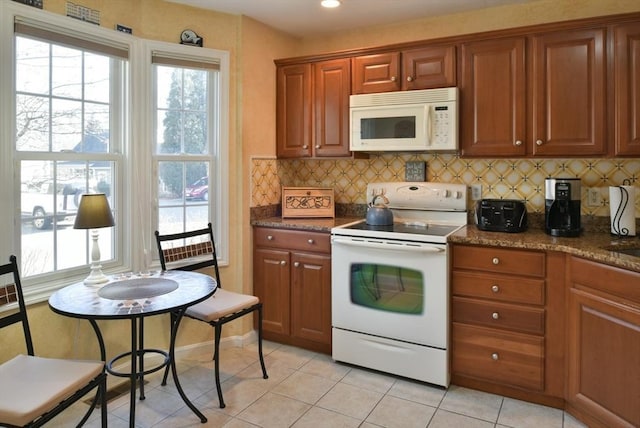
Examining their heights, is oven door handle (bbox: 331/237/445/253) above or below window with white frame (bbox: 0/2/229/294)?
below

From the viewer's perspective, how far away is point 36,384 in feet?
5.58

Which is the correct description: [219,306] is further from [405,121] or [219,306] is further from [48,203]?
[405,121]

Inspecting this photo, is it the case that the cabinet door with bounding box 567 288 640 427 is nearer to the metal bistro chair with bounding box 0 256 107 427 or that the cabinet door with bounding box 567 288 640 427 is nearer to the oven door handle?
the oven door handle

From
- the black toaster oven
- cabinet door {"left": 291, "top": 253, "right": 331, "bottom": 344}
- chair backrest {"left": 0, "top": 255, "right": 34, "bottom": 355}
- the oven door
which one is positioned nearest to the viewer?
chair backrest {"left": 0, "top": 255, "right": 34, "bottom": 355}

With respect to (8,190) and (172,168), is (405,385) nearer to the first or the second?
(172,168)

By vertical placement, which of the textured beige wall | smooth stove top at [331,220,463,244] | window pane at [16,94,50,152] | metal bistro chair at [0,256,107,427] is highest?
the textured beige wall

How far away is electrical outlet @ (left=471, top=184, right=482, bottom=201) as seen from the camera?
10.4 feet

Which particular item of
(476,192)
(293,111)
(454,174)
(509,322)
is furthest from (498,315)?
(293,111)

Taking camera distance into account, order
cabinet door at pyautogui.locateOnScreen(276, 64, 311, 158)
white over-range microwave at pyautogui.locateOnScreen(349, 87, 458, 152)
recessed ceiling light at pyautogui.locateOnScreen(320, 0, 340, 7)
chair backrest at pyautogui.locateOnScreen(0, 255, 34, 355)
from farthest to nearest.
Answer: cabinet door at pyautogui.locateOnScreen(276, 64, 311, 158) → recessed ceiling light at pyautogui.locateOnScreen(320, 0, 340, 7) → white over-range microwave at pyautogui.locateOnScreen(349, 87, 458, 152) → chair backrest at pyautogui.locateOnScreen(0, 255, 34, 355)

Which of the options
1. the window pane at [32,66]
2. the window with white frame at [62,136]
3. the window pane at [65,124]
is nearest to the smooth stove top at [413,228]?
the window with white frame at [62,136]

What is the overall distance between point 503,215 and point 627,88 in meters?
0.94

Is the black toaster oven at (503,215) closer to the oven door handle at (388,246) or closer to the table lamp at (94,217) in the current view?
the oven door handle at (388,246)

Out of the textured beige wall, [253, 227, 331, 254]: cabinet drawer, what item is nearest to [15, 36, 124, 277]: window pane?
[253, 227, 331, 254]: cabinet drawer

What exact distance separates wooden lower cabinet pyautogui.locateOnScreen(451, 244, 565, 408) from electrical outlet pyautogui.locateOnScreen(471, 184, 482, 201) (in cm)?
67
